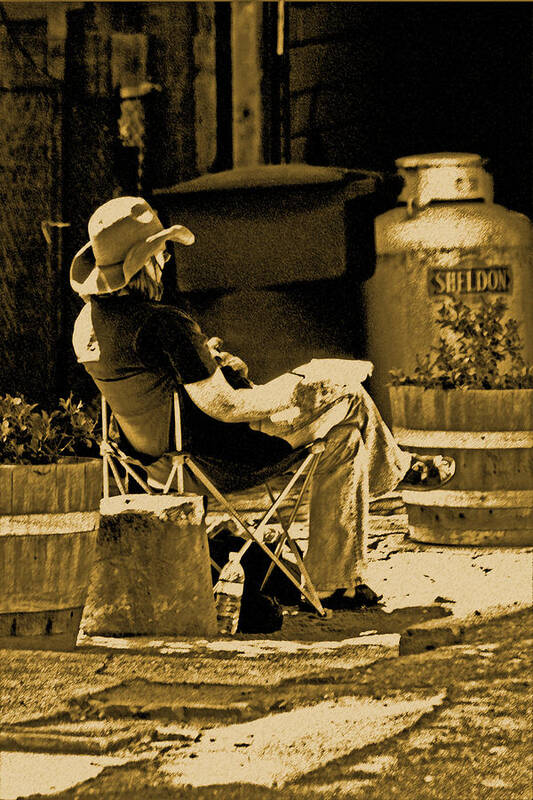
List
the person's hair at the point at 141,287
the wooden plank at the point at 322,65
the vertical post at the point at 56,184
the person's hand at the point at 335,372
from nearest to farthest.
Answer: the person's hair at the point at 141,287, the person's hand at the point at 335,372, the vertical post at the point at 56,184, the wooden plank at the point at 322,65

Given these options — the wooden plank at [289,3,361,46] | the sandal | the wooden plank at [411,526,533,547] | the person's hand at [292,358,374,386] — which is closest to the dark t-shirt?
the person's hand at [292,358,374,386]

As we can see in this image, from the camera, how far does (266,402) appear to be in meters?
4.57

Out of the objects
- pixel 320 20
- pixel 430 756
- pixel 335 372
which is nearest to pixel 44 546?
pixel 335 372

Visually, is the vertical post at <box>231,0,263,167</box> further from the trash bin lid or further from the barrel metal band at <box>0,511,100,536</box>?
the barrel metal band at <box>0,511,100,536</box>

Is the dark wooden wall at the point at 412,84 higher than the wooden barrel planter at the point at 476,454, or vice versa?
the dark wooden wall at the point at 412,84

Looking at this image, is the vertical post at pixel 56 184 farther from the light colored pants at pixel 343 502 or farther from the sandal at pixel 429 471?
the light colored pants at pixel 343 502

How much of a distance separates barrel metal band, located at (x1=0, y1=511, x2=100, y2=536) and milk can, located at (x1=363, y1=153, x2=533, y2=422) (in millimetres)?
3729

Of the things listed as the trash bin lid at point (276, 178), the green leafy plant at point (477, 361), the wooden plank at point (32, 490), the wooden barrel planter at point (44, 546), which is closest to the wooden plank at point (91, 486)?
the wooden barrel planter at point (44, 546)

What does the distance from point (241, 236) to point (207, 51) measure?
3.97 ft

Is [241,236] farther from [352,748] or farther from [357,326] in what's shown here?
[352,748]

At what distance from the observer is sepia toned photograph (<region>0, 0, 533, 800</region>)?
11.8ft

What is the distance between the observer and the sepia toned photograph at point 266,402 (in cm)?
360

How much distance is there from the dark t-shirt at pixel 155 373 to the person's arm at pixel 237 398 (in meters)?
0.04

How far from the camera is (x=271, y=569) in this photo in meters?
4.71
